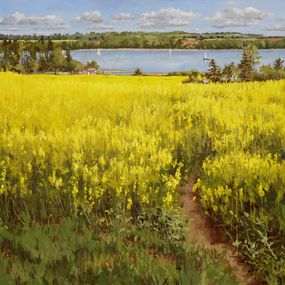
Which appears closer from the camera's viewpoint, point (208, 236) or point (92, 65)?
point (208, 236)

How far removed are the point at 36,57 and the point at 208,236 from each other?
361 feet

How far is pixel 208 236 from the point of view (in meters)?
4.75

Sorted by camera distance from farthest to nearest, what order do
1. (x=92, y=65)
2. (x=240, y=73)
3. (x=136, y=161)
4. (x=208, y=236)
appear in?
(x=92, y=65)
(x=240, y=73)
(x=136, y=161)
(x=208, y=236)

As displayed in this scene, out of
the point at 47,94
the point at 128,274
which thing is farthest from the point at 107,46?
the point at 128,274

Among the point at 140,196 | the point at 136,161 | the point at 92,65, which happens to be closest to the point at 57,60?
the point at 92,65

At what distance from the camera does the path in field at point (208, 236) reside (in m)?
4.16

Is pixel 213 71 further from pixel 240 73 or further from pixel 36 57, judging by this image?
pixel 36 57

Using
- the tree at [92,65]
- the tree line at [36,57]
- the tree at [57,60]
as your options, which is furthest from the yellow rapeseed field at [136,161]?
the tree at [92,65]

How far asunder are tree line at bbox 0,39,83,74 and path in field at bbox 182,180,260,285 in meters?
96.6

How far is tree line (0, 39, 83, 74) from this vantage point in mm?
99312

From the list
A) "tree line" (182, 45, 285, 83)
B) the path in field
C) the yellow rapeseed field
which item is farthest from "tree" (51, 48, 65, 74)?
the path in field

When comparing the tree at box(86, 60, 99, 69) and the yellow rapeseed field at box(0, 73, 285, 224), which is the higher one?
the yellow rapeseed field at box(0, 73, 285, 224)

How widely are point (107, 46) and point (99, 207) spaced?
129m

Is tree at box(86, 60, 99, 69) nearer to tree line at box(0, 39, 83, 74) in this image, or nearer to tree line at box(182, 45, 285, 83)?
tree line at box(0, 39, 83, 74)
